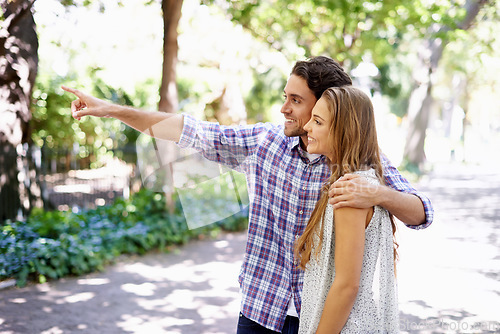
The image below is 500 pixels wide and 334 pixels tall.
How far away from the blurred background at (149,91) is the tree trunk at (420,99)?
6cm

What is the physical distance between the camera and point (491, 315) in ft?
18.4

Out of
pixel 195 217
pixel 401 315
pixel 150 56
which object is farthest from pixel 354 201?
pixel 150 56

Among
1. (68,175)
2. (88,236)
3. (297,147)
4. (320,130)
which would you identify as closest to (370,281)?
(320,130)

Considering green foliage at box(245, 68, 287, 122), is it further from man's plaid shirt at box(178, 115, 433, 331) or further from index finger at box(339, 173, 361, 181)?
index finger at box(339, 173, 361, 181)

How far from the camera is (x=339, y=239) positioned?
5.91 ft

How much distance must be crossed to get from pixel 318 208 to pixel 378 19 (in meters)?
11.3

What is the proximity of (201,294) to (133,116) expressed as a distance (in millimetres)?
4581

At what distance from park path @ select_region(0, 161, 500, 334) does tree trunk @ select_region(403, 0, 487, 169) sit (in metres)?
13.2

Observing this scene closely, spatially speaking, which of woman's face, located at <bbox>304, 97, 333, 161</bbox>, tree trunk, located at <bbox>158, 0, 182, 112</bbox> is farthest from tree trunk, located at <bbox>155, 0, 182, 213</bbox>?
woman's face, located at <bbox>304, 97, 333, 161</bbox>

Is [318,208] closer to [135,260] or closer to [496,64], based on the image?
[135,260]

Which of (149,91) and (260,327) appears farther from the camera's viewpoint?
(149,91)

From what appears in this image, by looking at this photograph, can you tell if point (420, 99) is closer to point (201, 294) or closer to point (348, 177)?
point (201, 294)

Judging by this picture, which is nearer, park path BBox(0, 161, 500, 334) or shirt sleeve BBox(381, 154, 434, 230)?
shirt sleeve BBox(381, 154, 434, 230)

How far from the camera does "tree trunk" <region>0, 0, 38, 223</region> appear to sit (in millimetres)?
8484
